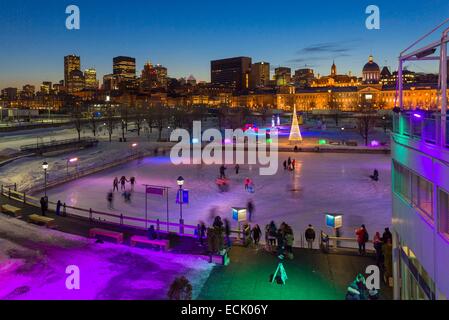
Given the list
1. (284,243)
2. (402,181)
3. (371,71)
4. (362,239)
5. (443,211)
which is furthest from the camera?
(371,71)

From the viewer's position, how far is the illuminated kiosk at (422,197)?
6219mm

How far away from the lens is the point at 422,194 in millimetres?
7293

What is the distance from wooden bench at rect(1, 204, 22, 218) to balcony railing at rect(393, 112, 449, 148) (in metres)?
14.6

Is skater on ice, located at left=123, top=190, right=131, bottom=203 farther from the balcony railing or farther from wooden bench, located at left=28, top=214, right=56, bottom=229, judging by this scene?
the balcony railing

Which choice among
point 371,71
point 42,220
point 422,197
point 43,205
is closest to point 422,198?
point 422,197

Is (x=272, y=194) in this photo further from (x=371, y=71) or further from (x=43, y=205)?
(x=371, y=71)

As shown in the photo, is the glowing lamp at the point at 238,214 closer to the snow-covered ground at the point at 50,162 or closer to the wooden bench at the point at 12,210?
the wooden bench at the point at 12,210

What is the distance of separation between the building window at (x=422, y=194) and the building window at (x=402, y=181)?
36 cm

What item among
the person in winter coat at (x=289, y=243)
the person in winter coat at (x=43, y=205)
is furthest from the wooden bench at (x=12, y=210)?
the person in winter coat at (x=289, y=243)

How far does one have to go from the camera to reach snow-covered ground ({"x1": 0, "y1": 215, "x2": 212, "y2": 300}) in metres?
9.71

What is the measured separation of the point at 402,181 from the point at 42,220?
12.4 metres

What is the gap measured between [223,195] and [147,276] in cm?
1142

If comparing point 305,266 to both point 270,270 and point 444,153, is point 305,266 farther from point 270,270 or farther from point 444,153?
point 444,153

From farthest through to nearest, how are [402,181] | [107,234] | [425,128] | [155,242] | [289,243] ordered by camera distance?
1. [107,234]
2. [155,242]
3. [289,243]
4. [402,181]
5. [425,128]
